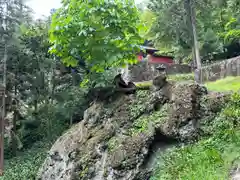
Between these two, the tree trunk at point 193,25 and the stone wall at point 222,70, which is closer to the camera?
the stone wall at point 222,70

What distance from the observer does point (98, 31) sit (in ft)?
29.4

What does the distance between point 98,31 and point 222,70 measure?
22.4 ft

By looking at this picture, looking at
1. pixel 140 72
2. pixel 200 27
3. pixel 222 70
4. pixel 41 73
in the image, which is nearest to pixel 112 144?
pixel 222 70

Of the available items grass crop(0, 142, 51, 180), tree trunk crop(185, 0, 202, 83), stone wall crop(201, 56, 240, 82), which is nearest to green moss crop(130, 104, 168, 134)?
stone wall crop(201, 56, 240, 82)

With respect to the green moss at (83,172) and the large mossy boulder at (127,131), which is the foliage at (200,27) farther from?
the green moss at (83,172)

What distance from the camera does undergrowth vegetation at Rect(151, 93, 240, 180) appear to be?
610cm

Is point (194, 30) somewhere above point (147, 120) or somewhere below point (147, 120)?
above

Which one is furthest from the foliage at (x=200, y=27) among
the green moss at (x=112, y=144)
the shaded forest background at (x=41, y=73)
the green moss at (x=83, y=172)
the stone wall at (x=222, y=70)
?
the green moss at (x=83, y=172)

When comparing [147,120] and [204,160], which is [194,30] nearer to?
[147,120]

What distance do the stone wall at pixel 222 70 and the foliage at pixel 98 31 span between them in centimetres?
552

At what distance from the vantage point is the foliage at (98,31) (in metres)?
8.76

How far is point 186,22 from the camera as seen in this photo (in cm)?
1891

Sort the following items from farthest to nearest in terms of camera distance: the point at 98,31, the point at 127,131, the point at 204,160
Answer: the point at 98,31 → the point at 127,131 → the point at 204,160

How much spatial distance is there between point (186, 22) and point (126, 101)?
1121 centimetres
